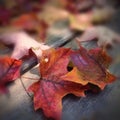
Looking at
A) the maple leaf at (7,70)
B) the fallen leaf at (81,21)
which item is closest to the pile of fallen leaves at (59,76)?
the maple leaf at (7,70)

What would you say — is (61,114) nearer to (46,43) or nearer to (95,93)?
(95,93)

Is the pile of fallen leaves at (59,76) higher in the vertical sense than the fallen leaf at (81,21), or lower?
higher

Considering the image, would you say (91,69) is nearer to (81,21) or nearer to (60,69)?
(60,69)

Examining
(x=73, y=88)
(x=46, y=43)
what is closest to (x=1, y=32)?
(x=46, y=43)

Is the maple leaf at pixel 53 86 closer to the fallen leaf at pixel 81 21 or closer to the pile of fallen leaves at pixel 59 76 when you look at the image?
the pile of fallen leaves at pixel 59 76

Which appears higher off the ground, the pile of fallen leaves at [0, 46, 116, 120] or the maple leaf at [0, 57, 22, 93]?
the maple leaf at [0, 57, 22, 93]

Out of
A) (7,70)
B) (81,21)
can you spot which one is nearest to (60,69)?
(7,70)

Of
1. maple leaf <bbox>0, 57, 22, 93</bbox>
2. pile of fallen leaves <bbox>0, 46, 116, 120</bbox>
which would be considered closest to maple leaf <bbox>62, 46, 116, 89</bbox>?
pile of fallen leaves <bbox>0, 46, 116, 120</bbox>

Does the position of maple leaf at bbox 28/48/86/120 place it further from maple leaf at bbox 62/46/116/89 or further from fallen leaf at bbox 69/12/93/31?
fallen leaf at bbox 69/12/93/31
